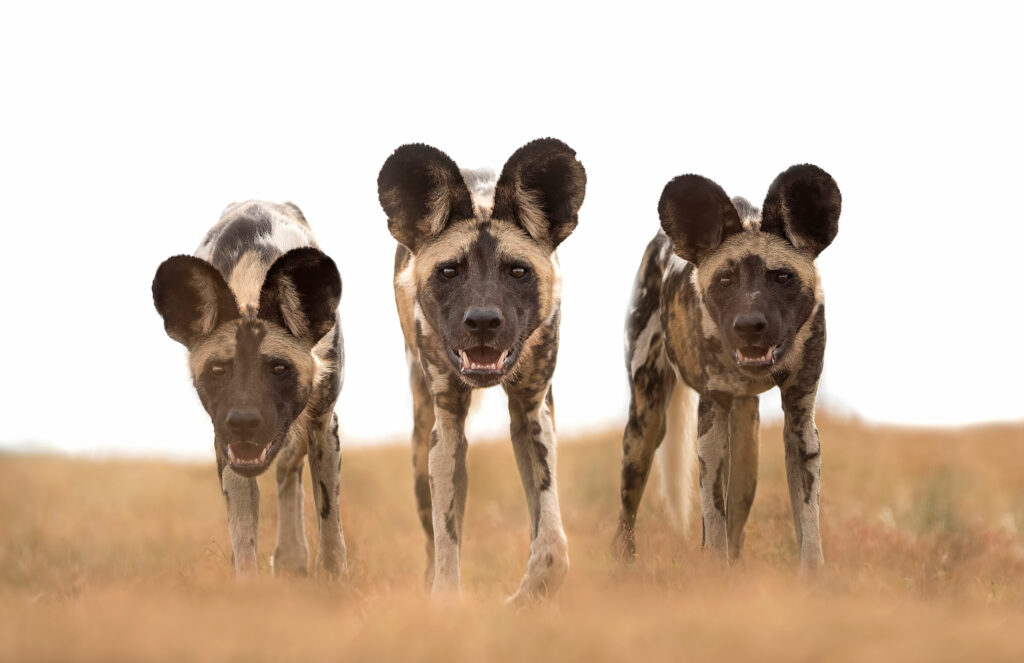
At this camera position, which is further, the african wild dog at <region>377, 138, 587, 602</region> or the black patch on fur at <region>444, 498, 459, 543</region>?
the black patch on fur at <region>444, 498, 459, 543</region>

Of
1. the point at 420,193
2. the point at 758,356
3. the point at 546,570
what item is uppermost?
the point at 420,193

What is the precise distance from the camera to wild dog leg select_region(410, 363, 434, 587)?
6934 millimetres

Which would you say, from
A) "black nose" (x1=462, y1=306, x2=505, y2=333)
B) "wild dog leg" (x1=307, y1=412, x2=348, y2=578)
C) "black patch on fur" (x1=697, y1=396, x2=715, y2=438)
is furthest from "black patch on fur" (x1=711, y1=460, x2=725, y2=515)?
"wild dog leg" (x1=307, y1=412, x2=348, y2=578)

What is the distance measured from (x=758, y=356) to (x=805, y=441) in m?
0.57

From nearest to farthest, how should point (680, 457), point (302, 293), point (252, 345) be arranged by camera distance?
point (252, 345) → point (302, 293) → point (680, 457)

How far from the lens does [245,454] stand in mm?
5473

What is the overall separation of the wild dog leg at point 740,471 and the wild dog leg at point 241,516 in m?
2.52

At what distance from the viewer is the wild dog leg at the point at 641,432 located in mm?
7109

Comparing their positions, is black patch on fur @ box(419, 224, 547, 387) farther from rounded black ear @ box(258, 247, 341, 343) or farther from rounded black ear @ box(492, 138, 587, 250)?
rounded black ear @ box(258, 247, 341, 343)

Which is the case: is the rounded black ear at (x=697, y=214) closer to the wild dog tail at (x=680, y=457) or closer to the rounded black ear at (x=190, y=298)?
the wild dog tail at (x=680, y=457)

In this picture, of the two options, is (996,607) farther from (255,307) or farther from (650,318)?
(255,307)

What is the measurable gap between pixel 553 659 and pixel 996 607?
106 inches

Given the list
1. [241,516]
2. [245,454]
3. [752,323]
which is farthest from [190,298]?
[752,323]

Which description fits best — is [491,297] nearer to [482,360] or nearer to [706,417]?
[482,360]
